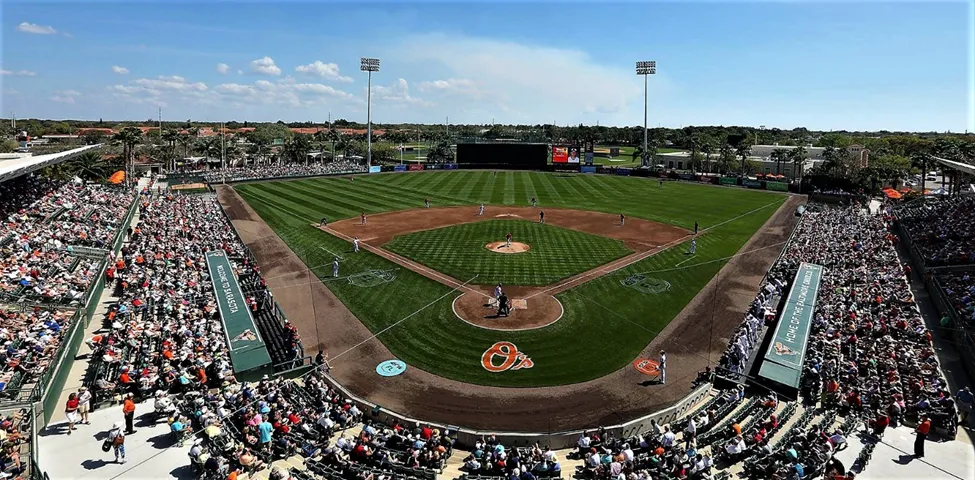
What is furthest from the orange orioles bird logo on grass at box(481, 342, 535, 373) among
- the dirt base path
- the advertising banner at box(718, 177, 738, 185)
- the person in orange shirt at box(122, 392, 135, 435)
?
the advertising banner at box(718, 177, 738, 185)

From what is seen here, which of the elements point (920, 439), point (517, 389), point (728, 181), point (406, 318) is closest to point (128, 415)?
point (517, 389)

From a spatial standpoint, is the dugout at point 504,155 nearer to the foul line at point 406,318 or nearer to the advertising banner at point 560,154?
the advertising banner at point 560,154

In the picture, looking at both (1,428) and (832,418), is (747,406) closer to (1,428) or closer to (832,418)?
(832,418)

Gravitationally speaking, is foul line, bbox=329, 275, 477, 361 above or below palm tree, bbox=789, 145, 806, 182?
below

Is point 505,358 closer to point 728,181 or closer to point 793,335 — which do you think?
point 793,335

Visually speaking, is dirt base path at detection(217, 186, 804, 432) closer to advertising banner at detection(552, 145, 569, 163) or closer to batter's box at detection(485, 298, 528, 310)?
batter's box at detection(485, 298, 528, 310)

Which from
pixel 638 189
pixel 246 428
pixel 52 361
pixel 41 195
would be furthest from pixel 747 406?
pixel 638 189
